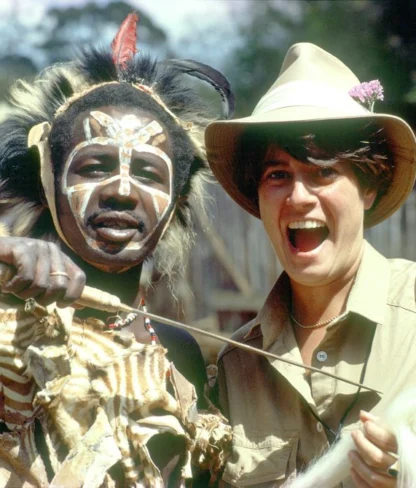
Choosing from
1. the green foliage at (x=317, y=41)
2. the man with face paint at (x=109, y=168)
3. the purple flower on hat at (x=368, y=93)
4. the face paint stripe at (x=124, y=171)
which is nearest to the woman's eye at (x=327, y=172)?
the purple flower on hat at (x=368, y=93)

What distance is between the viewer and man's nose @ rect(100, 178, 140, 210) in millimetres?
3277

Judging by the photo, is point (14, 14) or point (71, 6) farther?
point (14, 14)

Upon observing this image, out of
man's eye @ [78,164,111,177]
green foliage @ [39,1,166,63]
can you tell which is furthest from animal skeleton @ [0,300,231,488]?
green foliage @ [39,1,166,63]

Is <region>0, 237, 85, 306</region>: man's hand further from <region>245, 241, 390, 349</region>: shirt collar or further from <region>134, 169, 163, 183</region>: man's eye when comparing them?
<region>245, 241, 390, 349</region>: shirt collar

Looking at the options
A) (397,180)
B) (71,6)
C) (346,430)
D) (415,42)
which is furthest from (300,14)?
(346,430)

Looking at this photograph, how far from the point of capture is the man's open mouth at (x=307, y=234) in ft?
10.5

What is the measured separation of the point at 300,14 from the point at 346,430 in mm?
8665

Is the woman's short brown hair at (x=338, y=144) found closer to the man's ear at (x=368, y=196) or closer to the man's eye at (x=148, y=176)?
the man's ear at (x=368, y=196)

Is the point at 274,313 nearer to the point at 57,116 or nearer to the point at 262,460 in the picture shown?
the point at 262,460

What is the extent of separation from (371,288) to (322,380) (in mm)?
373

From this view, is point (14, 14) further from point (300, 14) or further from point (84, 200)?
point (84, 200)

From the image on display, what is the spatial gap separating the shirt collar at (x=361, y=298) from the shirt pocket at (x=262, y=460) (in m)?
0.34

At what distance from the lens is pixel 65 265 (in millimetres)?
2570

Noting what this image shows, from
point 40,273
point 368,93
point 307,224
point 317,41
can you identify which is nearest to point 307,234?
point 307,224
